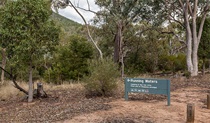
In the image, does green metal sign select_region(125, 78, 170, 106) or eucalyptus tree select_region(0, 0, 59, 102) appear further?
eucalyptus tree select_region(0, 0, 59, 102)

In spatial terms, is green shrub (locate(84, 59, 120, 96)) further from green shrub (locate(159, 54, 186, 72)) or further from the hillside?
green shrub (locate(159, 54, 186, 72))

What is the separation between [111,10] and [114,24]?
1.55 meters

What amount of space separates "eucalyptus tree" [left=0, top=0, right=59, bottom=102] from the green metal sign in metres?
3.54

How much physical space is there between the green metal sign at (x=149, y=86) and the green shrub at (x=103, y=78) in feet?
3.53

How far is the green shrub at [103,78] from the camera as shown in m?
8.89

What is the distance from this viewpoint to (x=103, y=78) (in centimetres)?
886

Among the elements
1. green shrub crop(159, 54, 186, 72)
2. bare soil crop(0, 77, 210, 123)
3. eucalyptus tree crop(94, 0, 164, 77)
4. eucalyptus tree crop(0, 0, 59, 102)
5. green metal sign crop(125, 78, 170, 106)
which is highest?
eucalyptus tree crop(94, 0, 164, 77)

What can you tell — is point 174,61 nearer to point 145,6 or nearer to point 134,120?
point 145,6

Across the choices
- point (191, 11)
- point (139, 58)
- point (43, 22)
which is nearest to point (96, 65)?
point (43, 22)

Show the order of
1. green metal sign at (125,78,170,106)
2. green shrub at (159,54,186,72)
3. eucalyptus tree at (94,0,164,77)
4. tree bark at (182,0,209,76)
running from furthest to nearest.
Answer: green shrub at (159,54,186,72) → eucalyptus tree at (94,0,164,77) → tree bark at (182,0,209,76) → green metal sign at (125,78,170,106)

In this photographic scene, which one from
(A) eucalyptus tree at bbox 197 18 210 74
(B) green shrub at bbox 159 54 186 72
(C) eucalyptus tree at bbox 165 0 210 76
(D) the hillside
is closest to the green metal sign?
(D) the hillside

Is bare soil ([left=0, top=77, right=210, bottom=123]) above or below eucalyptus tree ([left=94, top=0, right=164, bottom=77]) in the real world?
below

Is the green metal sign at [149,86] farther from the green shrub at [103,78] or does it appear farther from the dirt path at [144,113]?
the green shrub at [103,78]

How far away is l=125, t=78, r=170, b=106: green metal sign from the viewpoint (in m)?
7.37
